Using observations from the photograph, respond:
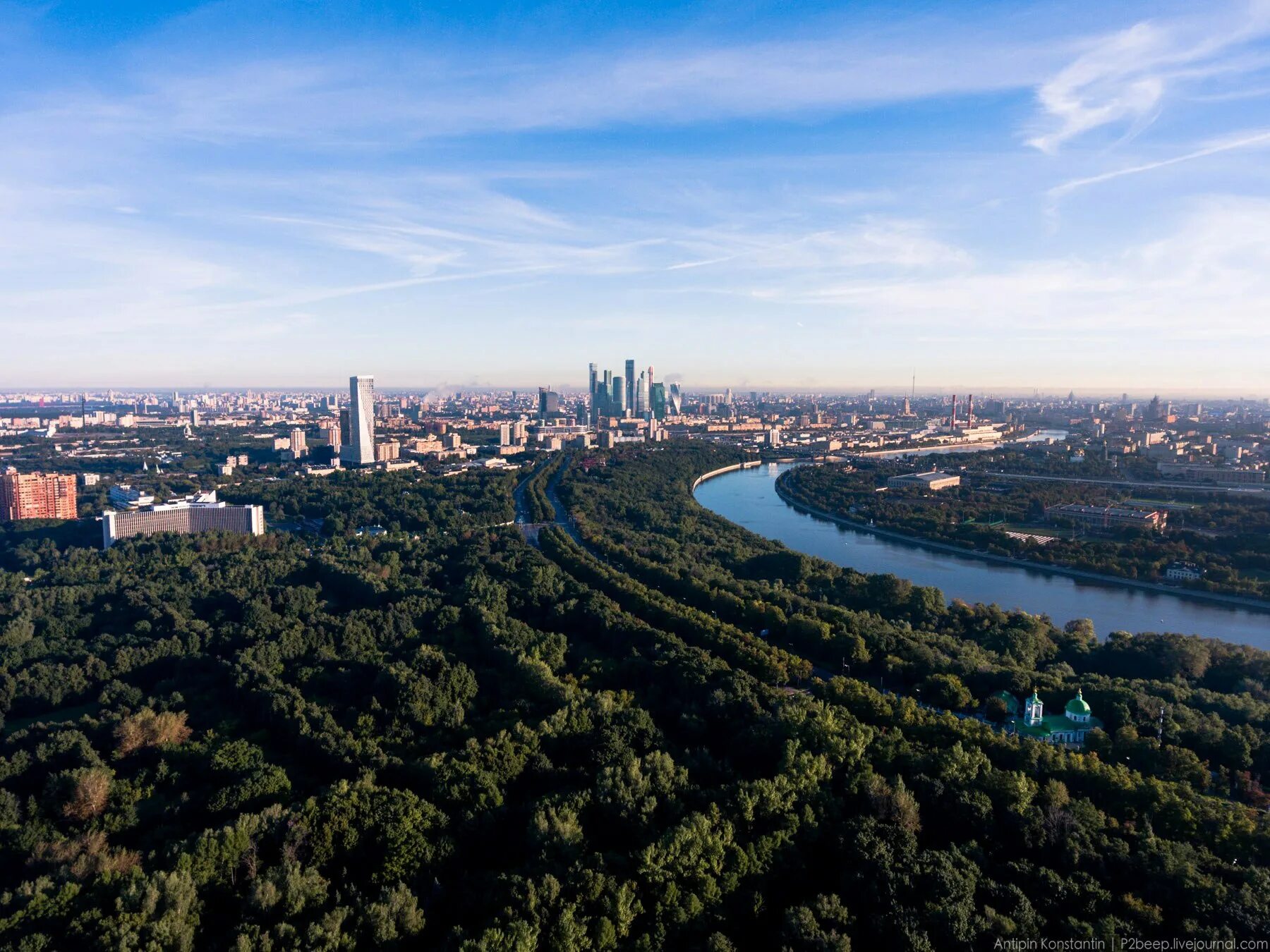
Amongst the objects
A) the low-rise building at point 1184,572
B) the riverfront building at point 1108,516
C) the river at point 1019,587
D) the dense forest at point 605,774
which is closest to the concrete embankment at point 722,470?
the river at point 1019,587

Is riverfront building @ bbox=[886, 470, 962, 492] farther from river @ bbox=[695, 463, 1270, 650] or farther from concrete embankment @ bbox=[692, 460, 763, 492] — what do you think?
concrete embankment @ bbox=[692, 460, 763, 492]

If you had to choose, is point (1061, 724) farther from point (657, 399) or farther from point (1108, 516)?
point (657, 399)

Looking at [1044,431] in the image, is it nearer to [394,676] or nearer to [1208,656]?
[1208,656]

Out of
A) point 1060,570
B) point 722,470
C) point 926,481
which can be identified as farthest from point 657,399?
point 1060,570

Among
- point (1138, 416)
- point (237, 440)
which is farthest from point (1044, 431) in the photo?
point (237, 440)

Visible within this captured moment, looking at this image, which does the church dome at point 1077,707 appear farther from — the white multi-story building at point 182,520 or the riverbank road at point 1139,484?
the riverbank road at point 1139,484
